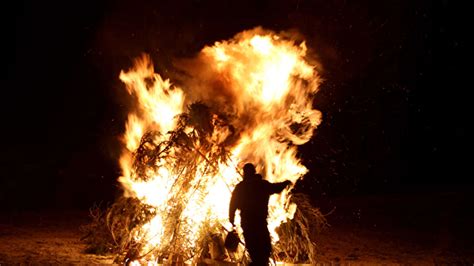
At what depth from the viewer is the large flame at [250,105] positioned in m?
9.22

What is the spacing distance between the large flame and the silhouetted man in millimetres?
1278

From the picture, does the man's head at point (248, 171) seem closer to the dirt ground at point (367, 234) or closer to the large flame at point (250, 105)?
the large flame at point (250, 105)

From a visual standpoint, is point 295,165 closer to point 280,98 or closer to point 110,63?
point 280,98

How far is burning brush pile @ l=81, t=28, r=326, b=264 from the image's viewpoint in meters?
8.74

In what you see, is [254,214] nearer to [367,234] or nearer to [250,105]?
[250,105]

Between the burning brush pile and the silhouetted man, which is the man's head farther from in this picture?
the burning brush pile

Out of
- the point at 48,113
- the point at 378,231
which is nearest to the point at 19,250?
the point at 378,231

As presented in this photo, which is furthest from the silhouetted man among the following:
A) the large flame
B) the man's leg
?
the large flame

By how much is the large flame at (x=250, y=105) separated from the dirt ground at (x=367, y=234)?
4.51 feet

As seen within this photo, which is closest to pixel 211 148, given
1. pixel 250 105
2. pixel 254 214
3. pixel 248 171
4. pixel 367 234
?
pixel 250 105

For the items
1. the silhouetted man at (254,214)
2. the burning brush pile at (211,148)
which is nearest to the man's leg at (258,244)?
the silhouetted man at (254,214)

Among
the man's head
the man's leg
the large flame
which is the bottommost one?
the man's leg

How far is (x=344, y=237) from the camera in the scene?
11.9 m

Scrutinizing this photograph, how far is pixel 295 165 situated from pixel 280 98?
1.11 metres
